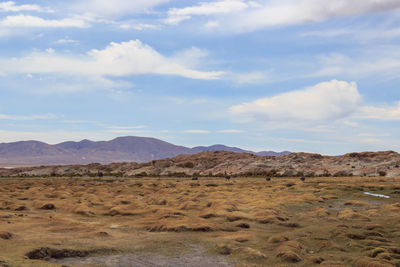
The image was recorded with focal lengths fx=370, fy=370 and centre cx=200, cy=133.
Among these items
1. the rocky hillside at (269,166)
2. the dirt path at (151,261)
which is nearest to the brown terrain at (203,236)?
the dirt path at (151,261)

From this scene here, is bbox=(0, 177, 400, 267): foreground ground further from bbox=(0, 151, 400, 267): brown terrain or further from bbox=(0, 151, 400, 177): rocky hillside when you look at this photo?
bbox=(0, 151, 400, 177): rocky hillside

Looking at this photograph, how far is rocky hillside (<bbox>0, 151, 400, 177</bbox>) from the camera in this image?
246 feet

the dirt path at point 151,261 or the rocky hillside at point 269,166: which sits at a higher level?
the rocky hillside at point 269,166

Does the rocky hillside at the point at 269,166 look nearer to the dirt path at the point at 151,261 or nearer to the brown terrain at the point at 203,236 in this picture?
the brown terrain at the point at 203,236

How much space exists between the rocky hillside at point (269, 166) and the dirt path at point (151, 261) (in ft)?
203

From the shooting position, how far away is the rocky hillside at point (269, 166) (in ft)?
246

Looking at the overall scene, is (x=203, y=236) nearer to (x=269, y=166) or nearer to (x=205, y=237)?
(x=205, y=237)

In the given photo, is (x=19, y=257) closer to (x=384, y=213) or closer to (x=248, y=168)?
(x=384, y=213)

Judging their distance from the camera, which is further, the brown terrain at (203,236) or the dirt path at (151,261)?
the brown terrain at (203,236)

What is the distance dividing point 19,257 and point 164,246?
486 centimetres

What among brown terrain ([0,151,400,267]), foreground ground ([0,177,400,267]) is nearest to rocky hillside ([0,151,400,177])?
brown terrain ([0,151,400,267])

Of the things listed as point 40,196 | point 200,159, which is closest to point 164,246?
point 40,196

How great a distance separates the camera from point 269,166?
88625mm

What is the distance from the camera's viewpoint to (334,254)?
1243 cm
